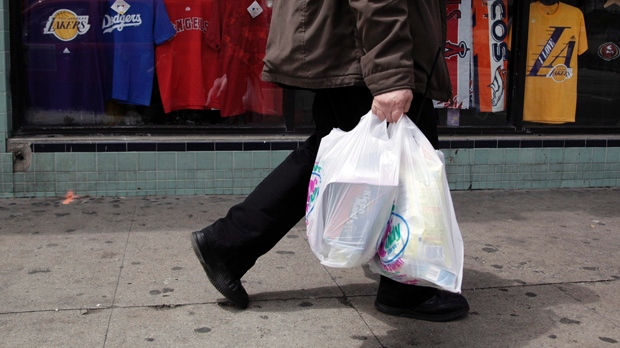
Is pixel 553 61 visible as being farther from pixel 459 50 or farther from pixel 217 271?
pixel 217 271

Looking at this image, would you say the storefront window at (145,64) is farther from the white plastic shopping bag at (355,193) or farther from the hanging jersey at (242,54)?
the white plastic shopping bag at (355,193)

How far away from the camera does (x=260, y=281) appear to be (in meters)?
3.92

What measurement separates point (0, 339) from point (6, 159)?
8.42ft

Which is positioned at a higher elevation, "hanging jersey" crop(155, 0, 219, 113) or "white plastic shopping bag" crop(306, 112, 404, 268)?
"hanging jersey" crop(155, 0, 219, 113)

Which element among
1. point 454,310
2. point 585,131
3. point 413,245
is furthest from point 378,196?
point 585,131

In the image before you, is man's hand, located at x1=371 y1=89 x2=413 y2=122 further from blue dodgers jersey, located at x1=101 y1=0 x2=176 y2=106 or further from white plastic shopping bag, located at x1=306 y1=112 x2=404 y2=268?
blue dodgers jersey, located at x1=101 y1=0 x2=176 y2=106

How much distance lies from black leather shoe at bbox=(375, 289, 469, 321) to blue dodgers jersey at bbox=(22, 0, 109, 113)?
11.1ft

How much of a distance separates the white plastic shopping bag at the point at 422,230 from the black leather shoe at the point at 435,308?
568 mm

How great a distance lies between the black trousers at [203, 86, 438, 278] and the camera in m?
3.34

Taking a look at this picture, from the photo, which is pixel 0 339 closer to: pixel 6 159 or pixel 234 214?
pixel 234 214

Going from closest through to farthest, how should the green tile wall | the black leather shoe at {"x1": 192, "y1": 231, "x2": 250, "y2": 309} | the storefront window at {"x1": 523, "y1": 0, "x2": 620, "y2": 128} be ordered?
the black leather shoe at {"x1": 192, "y1": 231, "x2": 250, "y2": 309}, the green tile wall, the storefront window at {"x1": 523, "y1": 0, "x2": 620, "y2": 128}

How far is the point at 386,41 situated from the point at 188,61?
10.8ft

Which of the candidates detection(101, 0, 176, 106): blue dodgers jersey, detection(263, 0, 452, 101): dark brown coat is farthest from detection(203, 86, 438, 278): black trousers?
detection(101, 0, 176, 106): blue dodgers jersey

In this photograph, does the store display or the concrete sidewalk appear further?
the store display
